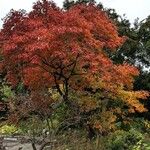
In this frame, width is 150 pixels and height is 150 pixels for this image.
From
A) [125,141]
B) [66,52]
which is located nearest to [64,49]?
[66,52]

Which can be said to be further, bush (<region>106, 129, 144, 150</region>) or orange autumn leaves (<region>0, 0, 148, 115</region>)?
orange autumn leaves (<region>0, 0, 148, 115</region>)

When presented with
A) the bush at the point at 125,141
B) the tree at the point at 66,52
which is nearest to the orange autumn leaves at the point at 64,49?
the tree at the point at 66,52

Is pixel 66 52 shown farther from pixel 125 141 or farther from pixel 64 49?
pixel 125 141

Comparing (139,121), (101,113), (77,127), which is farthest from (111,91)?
(139,121)

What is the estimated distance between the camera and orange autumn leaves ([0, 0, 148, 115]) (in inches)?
743

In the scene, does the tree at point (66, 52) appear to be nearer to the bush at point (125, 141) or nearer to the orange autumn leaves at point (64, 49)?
the orange autumn leaves at point (64, 49)

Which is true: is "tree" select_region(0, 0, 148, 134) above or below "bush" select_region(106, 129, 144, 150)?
Result: above

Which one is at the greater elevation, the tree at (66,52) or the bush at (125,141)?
the tree at (66,52)

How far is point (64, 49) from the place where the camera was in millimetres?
18859

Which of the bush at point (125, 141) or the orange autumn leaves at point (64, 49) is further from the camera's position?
the orange autumn leaves at point (64, 49)

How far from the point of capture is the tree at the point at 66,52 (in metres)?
18.9

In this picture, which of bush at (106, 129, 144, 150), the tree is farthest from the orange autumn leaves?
bush at (106, 129, 144, 150)

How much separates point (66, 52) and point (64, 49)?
0.47 ft

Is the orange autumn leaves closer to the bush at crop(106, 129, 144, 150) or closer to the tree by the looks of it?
the tree
